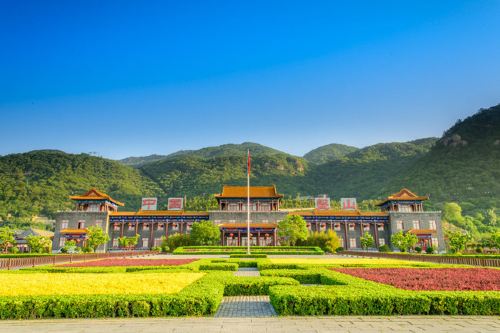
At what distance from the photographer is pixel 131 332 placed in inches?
267

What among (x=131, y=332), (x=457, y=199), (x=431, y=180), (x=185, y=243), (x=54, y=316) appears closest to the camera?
(x=131, y=332)

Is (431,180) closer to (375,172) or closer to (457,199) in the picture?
(457,199)

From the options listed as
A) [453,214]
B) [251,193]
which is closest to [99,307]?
[251,193]

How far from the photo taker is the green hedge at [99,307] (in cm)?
807

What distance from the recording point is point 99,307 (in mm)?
8109

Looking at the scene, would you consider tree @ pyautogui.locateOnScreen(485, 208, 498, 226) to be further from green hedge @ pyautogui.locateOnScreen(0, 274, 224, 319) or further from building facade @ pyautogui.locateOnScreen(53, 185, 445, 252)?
green hedge @ pyautogui.locateOnScreen(0, 274, 224, 319)

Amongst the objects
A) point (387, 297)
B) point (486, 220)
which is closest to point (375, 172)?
point (486, 220)

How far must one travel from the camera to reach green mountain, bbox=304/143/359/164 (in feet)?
586

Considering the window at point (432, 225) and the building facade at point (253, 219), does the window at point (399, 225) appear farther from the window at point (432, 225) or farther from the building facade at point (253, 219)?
the window at point (432, 225)

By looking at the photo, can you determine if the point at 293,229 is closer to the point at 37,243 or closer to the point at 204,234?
the point at 204,234

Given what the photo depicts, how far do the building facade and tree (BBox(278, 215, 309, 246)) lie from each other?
5849 millimetres

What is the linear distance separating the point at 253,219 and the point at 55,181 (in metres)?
68.8

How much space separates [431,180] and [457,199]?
8.40 meters

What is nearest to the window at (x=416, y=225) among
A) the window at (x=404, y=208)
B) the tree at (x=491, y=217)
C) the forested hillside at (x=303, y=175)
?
the window at (x=404, y=208)
